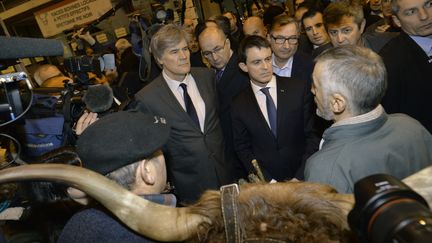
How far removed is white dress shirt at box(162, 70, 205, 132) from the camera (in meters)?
2.89

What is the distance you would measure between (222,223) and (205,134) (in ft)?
6.67

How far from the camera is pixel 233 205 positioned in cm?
82

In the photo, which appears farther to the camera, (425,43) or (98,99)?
(425,43)

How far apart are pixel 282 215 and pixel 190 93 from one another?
2.20 m

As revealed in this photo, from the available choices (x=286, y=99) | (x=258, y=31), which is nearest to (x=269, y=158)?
(x=286, y=99)

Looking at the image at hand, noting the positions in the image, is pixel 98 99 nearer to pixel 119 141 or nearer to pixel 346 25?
pixel 119 141

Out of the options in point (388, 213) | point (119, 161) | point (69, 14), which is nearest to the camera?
point (388, 213)

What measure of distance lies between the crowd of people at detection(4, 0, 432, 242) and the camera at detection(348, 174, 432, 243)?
2.55 feet

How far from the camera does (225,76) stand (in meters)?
3.27

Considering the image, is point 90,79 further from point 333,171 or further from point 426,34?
point 426,34

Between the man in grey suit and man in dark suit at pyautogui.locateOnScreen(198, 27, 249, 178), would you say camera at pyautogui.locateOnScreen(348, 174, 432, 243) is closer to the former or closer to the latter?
the man in grey suit

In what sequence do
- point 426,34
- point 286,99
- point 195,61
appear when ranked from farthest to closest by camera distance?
1. point 195,61
2. point 286,99
3. point 426,34

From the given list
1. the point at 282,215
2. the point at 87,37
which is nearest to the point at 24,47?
the point at 282,215

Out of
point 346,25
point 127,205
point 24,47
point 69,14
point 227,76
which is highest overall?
point 69,14
